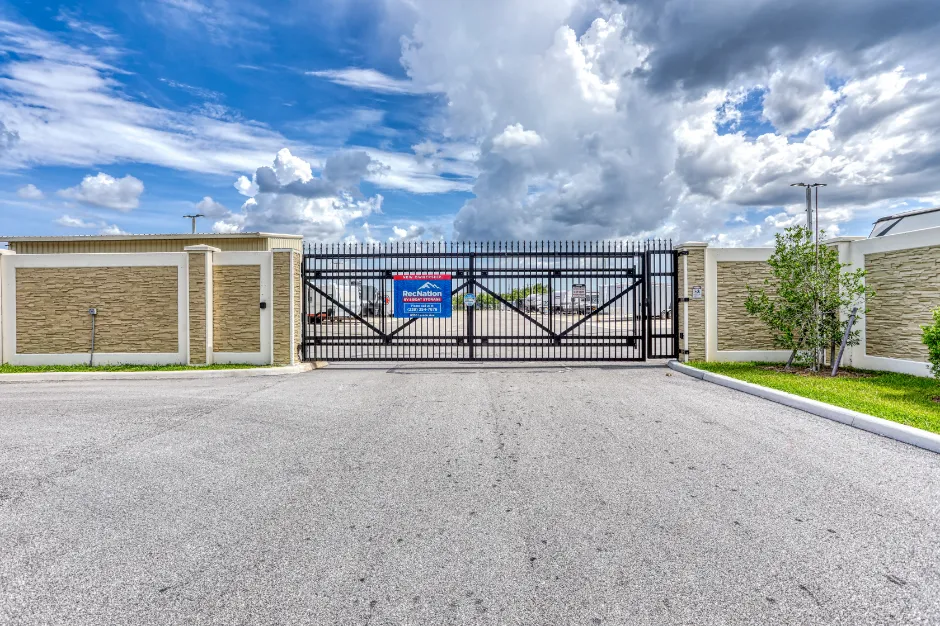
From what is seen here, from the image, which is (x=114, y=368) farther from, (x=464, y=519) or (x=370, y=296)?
(x=464, y=519)

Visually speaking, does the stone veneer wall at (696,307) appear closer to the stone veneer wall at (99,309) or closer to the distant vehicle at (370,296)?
the distant vehicle at (370,296)

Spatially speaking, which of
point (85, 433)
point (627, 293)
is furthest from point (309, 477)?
point (627, 293)

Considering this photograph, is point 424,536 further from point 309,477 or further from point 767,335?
point 767,335

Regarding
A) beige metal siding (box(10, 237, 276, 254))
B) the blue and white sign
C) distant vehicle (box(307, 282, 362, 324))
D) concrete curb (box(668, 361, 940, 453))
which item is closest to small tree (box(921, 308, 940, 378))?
concrete curb (box(668, 361, 940, 453))

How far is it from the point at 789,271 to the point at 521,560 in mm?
10954

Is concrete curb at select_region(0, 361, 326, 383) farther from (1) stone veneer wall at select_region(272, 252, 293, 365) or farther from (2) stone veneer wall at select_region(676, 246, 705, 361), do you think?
(2) stone veneer wall at select_region(676, 246, 705, 361)

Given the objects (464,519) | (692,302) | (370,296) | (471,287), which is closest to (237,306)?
(370,296)

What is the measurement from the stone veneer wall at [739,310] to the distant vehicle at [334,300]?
369 inches

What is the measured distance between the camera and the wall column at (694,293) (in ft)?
41.4

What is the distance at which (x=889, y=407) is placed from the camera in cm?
753

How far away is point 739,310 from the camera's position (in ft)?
41.7

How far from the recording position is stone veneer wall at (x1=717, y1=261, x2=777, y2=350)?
12.7 m

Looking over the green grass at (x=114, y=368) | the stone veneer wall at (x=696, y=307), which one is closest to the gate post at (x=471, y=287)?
the stone veneer wall at (x=696, y=307)

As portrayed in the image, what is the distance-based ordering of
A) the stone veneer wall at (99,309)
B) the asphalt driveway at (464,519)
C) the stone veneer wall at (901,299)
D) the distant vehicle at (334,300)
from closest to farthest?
the asphalt driveway at (464,519) < the stone veneer wall at (901,299) < the stone veneer wall at (99,309) < the distant vehicle at (334,300)
